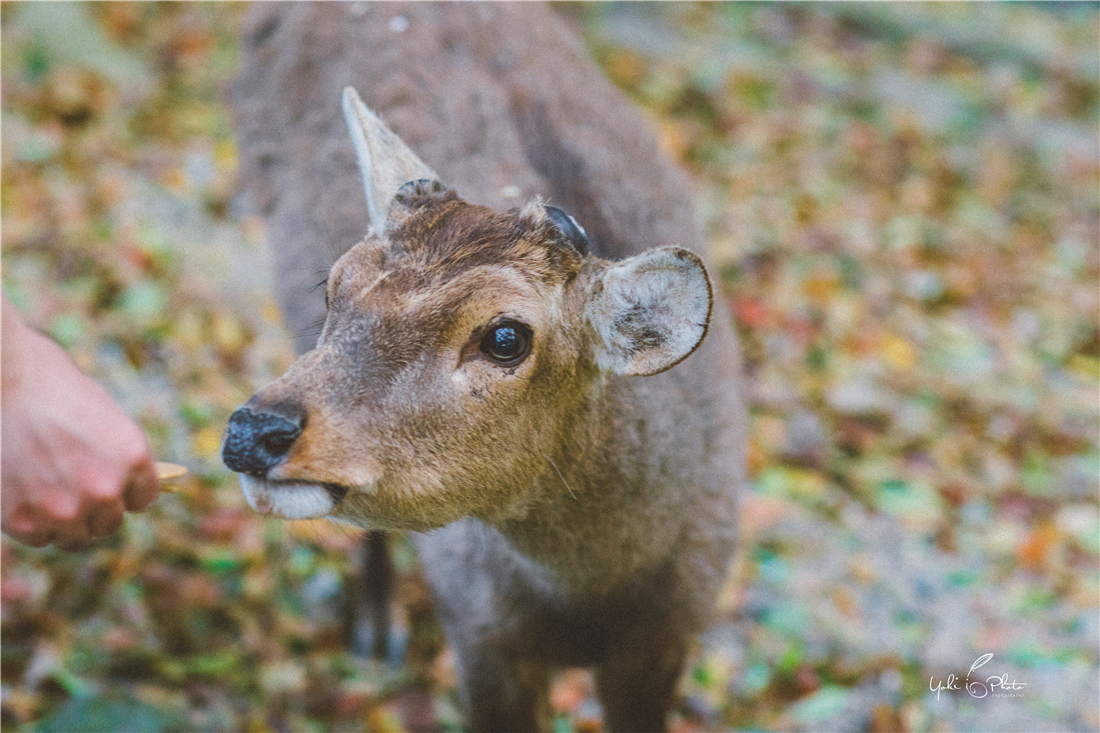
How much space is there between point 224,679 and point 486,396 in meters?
2.39

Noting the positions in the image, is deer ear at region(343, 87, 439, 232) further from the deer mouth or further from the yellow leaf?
the yellow leaf

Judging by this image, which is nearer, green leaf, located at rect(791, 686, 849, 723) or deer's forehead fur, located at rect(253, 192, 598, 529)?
deer's forehead fur, located at rect(253, 192, 598, 529)

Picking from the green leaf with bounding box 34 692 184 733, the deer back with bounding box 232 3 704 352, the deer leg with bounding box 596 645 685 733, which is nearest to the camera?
the deer leg with bounding box 596 645 685 733

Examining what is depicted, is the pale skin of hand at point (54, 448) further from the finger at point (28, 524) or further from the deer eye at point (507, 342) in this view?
the deer eye at point (507, 342)

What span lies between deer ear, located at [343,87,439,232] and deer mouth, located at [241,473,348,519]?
2.92 feet

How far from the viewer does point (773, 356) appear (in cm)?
618

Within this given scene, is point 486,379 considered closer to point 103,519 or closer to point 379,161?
point 379,161

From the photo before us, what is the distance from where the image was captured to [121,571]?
435 centimetres

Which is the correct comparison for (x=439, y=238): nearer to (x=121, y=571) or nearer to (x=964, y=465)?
(x=121, y=571)

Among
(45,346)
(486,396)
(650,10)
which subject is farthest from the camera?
(650,10)

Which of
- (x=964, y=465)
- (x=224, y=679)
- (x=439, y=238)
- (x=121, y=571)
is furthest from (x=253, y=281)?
(x=964, y=465)
